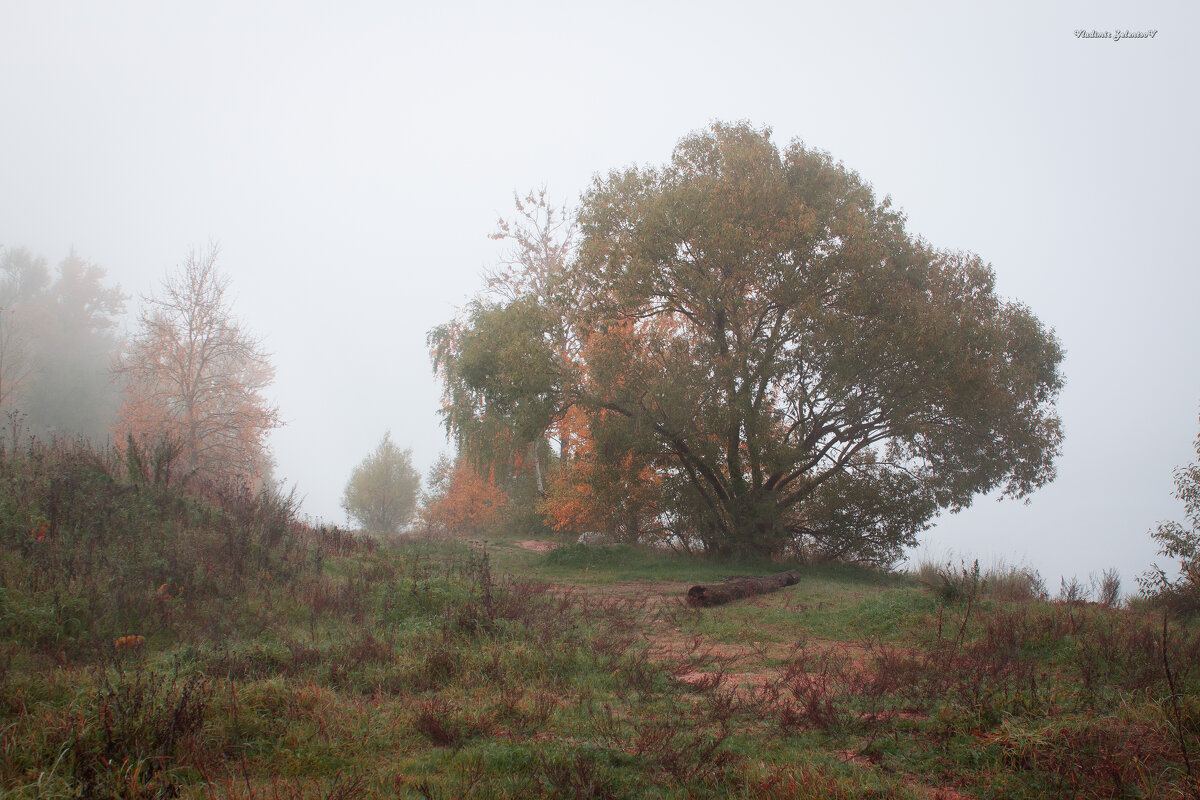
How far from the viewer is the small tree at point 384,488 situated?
41.9 meters

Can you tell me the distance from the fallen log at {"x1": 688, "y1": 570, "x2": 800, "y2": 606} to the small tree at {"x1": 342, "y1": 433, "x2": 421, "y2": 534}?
106ft

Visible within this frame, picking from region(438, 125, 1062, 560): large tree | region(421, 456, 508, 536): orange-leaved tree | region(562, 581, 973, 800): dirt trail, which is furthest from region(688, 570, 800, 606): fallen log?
region(421, 456, 508, 536): orange-leaved tree

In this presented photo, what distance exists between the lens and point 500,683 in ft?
18.9

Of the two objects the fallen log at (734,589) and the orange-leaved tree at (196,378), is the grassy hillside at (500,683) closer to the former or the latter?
the fallen log at (734,589)

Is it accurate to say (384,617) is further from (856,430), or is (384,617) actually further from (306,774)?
(856,430)

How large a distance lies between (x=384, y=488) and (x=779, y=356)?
32471 millimetres

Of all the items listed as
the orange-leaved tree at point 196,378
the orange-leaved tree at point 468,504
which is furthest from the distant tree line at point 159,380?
the orange-leaved tree at point 468,504

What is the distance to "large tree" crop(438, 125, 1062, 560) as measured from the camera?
16297 millimetres

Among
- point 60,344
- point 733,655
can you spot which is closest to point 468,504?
point 733,655

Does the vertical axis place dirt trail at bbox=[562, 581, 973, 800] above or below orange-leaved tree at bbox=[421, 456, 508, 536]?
below

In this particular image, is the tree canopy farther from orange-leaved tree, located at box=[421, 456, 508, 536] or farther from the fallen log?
the fallen log

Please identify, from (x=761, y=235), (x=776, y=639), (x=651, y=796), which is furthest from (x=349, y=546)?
(x=761, y=235)

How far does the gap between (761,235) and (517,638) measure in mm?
12595

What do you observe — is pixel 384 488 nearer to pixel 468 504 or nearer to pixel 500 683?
pixel 468 504
